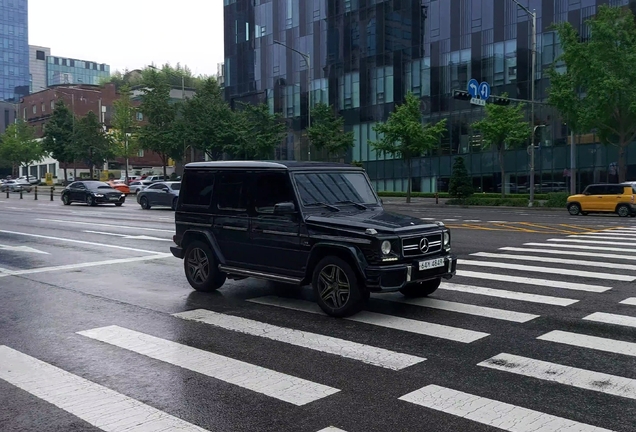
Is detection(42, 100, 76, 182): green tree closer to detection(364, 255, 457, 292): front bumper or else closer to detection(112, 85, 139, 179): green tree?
detection(112, 85, 139, 179): green tree

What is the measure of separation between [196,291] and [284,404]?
5.54 meters

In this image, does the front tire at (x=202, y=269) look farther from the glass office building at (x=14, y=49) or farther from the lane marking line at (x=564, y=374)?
the glass office building at (x=14, y=49)

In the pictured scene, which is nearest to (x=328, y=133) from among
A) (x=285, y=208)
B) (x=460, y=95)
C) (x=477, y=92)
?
(x=477, y=92)

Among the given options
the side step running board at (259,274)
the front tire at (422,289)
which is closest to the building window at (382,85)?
the front tire at (422,289)

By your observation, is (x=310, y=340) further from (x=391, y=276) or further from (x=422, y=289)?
(x=422, y=289)

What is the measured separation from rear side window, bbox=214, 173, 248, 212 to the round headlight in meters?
2.48

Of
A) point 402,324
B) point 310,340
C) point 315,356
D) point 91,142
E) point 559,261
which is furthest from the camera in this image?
point 91,142

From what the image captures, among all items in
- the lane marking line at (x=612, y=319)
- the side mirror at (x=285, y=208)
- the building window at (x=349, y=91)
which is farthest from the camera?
the building window at (x=349, y=91)

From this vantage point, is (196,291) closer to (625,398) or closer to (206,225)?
(206,225)

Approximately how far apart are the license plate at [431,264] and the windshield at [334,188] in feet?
4.79

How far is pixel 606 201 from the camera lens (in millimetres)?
30359

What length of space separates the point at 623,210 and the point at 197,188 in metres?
24.7

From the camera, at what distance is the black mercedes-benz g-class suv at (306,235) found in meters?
8.32

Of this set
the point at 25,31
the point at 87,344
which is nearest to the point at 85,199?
the point at 87,344
